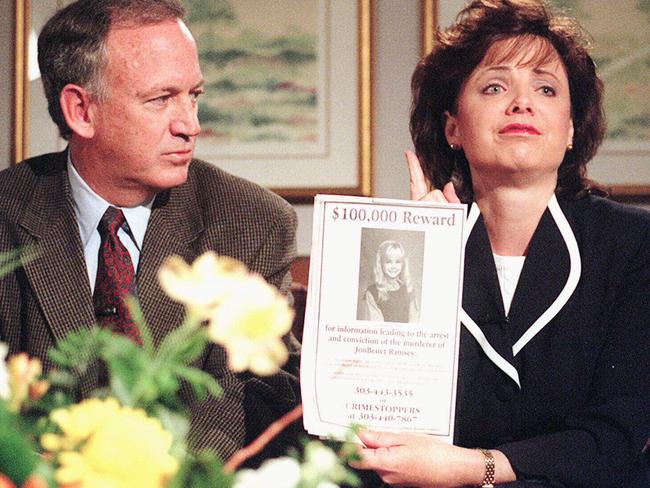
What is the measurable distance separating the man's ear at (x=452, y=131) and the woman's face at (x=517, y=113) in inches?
2.4

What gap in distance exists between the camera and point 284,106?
10.8 ft

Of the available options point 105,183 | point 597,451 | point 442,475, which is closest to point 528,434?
point 597,451

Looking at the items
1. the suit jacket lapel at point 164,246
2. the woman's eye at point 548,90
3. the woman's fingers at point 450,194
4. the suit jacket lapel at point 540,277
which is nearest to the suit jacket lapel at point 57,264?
the suit jacket lapel at point 164,246

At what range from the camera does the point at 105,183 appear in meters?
2.20

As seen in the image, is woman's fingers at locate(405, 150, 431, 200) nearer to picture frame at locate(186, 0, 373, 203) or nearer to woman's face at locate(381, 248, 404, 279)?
woman's face at locate(381, 248, 404, 279)

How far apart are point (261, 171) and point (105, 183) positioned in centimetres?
113

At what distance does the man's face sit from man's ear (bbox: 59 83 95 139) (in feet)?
0.16

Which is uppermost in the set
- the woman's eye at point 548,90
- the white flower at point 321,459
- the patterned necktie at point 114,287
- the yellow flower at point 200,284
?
the woman's eye at point 548,90

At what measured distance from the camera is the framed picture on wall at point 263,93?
129 inches

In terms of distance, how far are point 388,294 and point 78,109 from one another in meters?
1.05

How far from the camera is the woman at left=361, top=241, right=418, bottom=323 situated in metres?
1.54

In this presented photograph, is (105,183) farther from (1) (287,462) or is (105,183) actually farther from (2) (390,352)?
(1) (287,462)

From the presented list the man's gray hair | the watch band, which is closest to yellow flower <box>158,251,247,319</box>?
the watch band

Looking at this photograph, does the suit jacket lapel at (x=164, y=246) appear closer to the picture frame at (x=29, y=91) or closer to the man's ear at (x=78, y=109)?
the man's ear at (x=78, y=109)
